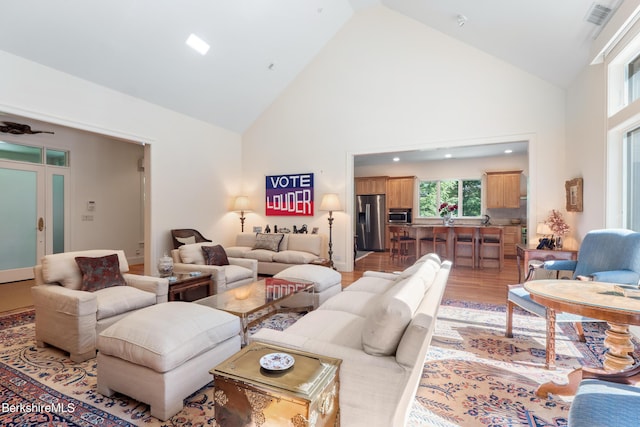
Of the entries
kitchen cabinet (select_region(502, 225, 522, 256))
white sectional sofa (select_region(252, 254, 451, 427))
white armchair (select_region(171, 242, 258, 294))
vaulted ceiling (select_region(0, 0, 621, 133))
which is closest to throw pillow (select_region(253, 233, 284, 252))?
white armchair (select_region(171, 242, 258, 294))

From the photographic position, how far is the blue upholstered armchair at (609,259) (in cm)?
251

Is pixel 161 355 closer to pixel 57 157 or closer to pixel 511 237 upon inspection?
pixel 57 157

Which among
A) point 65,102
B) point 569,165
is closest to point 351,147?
point 569,165

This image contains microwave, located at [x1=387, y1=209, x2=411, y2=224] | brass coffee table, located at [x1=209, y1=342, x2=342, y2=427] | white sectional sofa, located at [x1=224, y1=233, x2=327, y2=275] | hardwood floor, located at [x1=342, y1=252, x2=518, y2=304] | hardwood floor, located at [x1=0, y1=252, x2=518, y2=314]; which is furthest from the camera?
microwave, located at [x1=387, y1=209, x2=411, y2=224]

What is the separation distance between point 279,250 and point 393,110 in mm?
3388

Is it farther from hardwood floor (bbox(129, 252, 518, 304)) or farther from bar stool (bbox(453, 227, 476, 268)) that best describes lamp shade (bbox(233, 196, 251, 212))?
bar stool (bbox(453, 227, 476, 268))

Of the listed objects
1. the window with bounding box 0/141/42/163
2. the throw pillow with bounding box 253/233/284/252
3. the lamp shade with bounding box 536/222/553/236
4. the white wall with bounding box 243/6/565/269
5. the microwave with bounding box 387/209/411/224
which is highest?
the white wall with bounding box 243/6/565/269

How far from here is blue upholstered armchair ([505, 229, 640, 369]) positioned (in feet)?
8.06

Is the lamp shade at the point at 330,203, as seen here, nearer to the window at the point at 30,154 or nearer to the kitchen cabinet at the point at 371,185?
the kitchen cabinet at the point at 371,185

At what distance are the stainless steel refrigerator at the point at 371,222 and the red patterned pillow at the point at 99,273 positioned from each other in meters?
6.88

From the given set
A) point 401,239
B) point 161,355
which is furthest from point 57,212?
point 401,239

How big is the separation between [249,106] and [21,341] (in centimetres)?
518

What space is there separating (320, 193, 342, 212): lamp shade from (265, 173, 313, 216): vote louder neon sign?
1.77 feet

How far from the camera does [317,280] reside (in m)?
3.45
